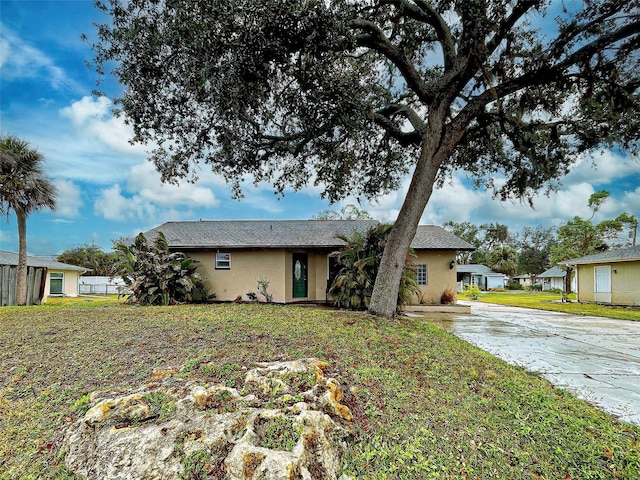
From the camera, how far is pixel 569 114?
10.2 metres

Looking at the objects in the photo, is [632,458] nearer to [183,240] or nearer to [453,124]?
[453,124]

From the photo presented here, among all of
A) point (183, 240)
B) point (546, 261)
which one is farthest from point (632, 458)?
point (546, 261)

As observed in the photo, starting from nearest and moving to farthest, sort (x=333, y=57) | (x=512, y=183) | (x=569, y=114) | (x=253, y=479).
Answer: (x=253, y=479) → (x=333, y=57) → (x=569, y=114) → (x=512, y=183)

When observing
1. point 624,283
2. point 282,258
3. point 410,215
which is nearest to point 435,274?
point 282,258

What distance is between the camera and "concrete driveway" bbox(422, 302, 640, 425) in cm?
481

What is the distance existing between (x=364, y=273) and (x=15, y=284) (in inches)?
567

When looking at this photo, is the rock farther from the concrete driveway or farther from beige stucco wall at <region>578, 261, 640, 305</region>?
beige stucco wall at <region>578, 261, 640, 305</region>

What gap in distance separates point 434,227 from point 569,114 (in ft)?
27.2

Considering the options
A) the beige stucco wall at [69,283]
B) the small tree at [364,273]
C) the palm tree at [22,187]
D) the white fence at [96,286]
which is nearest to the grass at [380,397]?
→ the small tree at [364,273]

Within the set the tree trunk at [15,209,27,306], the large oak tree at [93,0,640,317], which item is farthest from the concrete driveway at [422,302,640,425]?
the tree trunk at [15,209,27,306]

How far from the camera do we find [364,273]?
11.2 metres

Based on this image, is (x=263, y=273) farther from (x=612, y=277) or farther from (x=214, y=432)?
(x=612, y=277)

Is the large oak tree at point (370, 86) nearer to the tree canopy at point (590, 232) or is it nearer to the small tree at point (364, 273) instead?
the small tree at point (364, 273)

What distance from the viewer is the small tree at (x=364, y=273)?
36.1 ft
